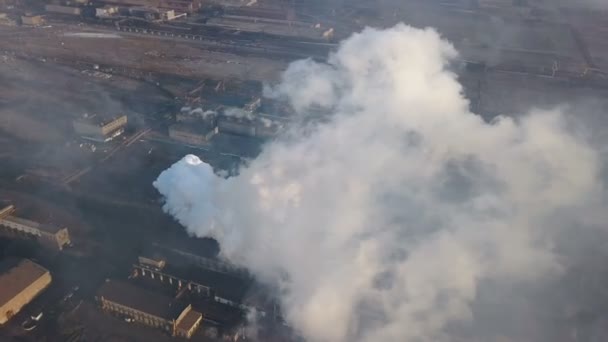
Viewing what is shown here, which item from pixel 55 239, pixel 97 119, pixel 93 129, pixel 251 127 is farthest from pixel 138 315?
pixel 97 119

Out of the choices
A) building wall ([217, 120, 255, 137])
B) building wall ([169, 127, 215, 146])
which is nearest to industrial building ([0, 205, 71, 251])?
building wall ([169, 127, 215, 146])

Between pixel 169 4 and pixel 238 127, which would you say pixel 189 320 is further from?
pixel 169 4

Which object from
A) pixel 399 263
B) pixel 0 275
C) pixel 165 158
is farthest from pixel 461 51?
pixel 0 275

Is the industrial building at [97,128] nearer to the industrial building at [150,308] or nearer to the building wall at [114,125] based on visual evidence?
the building wall at [114,125]

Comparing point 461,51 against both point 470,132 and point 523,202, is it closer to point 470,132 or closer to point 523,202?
A: point 470,132

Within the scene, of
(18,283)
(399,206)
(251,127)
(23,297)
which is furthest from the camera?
(251,127)

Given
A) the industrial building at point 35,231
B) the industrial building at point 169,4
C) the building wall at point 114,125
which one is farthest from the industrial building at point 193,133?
the industrial building at point 169,4
